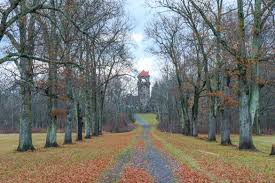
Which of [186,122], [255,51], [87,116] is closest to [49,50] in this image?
[255,51]

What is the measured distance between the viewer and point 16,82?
2330 centimetres

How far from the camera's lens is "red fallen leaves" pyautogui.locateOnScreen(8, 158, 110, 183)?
1499 cm

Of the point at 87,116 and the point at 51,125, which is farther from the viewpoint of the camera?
the point at 87,116

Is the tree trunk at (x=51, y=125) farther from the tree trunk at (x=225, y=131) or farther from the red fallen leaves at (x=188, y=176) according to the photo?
the red fallen leaves at (x=188, y=176)

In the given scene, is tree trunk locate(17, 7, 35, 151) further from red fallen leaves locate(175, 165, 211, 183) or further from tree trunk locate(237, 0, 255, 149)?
red fallen leaves locate(175, 165, 211, 183)

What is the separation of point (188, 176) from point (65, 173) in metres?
4.45

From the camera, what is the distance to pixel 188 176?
15.1 metres

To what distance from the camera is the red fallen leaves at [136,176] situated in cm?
1412

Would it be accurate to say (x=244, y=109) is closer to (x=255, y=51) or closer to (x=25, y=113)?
(x=255, y=51)

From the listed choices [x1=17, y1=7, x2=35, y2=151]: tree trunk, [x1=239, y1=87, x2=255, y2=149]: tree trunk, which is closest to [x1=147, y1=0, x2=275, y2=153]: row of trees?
[x1=239, y1=87, x2=255, y2=149]: tree trunk

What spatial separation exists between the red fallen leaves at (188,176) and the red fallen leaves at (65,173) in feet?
8.74

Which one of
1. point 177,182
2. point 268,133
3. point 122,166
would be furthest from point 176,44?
point 177,182

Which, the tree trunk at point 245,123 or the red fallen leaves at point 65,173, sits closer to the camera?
the red fallen leaves at point 65,173

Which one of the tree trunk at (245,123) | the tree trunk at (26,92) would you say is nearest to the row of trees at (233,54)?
the tree trunk at (245,123)
